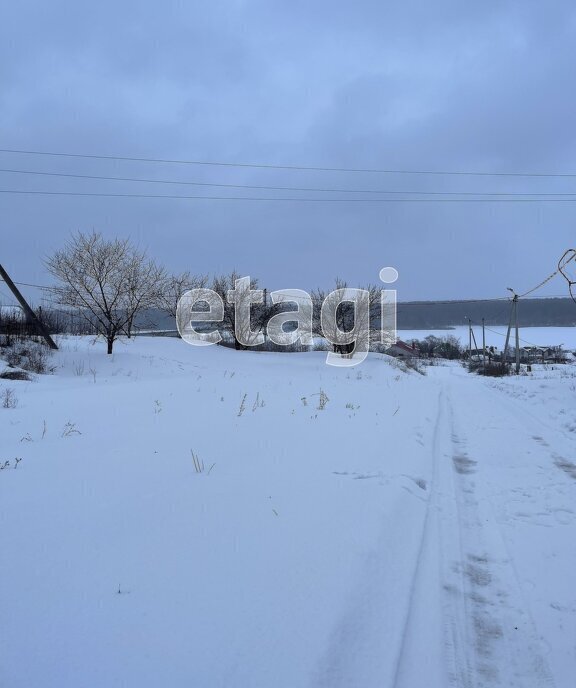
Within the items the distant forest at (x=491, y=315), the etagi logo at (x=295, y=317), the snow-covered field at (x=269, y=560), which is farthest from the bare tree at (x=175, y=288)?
the distant forest at (x=491, y=315)

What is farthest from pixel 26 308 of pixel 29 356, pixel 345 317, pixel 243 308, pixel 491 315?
pixel 491 315

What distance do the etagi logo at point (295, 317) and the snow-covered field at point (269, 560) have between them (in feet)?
87.0

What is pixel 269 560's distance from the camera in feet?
9.70

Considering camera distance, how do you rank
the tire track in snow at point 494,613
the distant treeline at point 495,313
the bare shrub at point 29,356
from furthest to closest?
1. the distant treeline at point 495,313
2. the bare shrub at point 29,356
3. the tire track in snow at point 494,613

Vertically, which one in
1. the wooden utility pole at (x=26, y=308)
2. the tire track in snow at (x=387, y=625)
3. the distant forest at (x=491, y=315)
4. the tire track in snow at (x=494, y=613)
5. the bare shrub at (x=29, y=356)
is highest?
the distant forest at (x=491, y=315)

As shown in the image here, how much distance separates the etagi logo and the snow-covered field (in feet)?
87.0

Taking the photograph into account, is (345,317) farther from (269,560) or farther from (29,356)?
(269,560)

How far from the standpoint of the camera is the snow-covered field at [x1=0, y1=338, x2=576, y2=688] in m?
2.07

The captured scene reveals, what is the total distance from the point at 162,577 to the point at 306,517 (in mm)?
1492

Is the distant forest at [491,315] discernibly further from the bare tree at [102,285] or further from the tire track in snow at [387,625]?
the tire track in snow at [387,625]

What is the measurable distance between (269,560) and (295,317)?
3398cm

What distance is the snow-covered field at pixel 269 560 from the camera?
207 centimetres

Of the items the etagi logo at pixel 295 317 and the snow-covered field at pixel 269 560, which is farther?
the etagi logo at pixel 295 317

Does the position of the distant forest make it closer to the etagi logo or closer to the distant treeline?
the distant treeline
